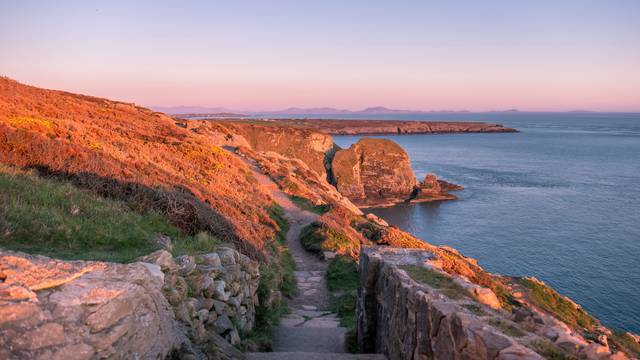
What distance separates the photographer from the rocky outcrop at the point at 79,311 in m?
4.19

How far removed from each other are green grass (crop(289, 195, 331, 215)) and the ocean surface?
1275cm

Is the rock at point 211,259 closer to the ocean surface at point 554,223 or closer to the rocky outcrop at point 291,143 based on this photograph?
the ocean surface at point 554,223

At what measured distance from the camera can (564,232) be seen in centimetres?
3978

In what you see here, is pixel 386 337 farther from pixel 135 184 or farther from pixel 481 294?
pixel 135 184

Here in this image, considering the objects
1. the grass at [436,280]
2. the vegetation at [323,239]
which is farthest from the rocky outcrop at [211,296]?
the vegetation at [323,239]

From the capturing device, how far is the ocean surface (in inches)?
1111

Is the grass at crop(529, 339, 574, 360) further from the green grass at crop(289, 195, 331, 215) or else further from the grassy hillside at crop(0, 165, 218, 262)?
the green grass at crop(289, 195, 331, 215)

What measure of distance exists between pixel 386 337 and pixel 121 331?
5135mm

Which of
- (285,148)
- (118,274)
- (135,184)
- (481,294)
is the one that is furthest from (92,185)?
(285,148)

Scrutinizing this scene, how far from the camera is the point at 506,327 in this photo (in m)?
5.47

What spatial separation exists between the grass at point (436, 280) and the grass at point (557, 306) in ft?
40.9

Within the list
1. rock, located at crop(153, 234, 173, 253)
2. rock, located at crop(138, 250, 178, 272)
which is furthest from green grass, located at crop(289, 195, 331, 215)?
rock, located at crop(138, 250, 178, 272)

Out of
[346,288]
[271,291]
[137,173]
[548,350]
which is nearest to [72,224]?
[271,291]

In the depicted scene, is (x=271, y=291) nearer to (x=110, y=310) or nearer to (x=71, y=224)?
(x=71, y=224)
